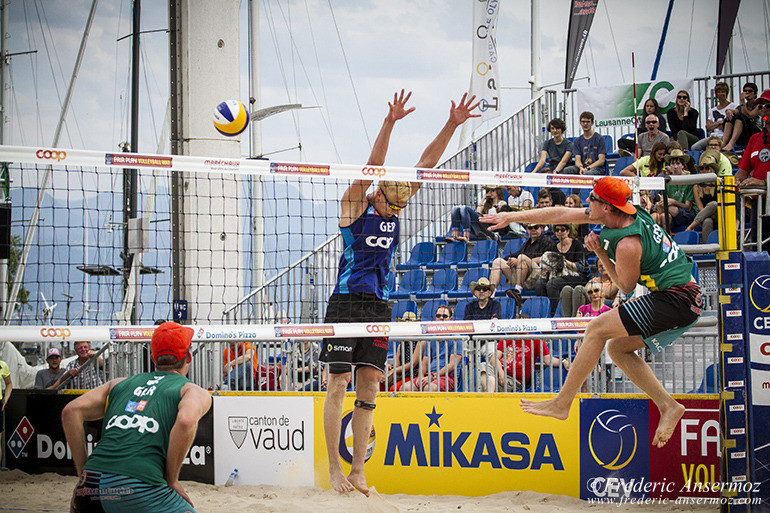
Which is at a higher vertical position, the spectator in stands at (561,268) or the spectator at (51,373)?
the spectator in stands at (561,268)

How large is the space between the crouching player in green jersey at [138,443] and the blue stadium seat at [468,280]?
6.11m

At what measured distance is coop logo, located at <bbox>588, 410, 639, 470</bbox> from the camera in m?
6.33

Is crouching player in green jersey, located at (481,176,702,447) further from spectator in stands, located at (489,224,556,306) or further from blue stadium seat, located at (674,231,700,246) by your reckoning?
spectator in stands, located at (489,224,556,306)

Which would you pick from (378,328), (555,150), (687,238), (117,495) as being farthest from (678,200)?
(117,495)

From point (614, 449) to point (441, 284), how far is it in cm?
410

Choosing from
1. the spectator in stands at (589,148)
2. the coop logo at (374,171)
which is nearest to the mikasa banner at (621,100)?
the spectator in stands at (589,148)

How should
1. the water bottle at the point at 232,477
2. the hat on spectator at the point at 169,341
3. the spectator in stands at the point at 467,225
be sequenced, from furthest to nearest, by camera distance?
the spectator in stands at the point at 467,225, the water bottle at the point at 232,477, the hat on spectator at the point at 169,341

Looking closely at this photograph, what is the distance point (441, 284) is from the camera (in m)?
10.1

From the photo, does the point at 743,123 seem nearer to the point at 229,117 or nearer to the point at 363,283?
the point at 229,117

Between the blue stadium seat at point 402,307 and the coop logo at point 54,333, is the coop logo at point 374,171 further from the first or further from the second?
the blue stadium seat at point 402,307

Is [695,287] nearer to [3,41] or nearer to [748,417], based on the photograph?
[748,417]

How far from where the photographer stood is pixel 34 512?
6359 millimetres

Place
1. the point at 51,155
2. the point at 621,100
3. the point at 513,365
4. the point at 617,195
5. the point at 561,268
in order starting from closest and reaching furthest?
the point at 617,195 → the point at 51,155 → the point at 513,365 → the point at 561,268 → the point at 621,100

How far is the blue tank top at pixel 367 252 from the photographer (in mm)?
5387
